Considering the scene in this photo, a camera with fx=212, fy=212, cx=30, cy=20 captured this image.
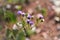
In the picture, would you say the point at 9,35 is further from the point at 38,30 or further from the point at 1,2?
the point at 1,2

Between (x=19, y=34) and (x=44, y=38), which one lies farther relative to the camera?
(x=44, y=38)

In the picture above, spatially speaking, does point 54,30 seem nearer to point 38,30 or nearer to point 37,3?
point 38,30

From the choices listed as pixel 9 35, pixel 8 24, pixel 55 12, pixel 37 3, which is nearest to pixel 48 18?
pixel 55 12

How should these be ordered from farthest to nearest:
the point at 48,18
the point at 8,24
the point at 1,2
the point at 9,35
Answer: the point at 1,2, the point at 48,18, the point at 8,24, the point at 9,35

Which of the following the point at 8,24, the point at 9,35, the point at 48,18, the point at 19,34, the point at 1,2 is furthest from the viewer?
the point at 1,2

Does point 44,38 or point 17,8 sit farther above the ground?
point 17,8

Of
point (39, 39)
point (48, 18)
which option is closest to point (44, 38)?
point (39, 39)

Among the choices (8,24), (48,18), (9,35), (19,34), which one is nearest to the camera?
(19,34)

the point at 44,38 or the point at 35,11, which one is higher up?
the point at 35,11

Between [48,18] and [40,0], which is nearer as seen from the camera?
[48,18]
